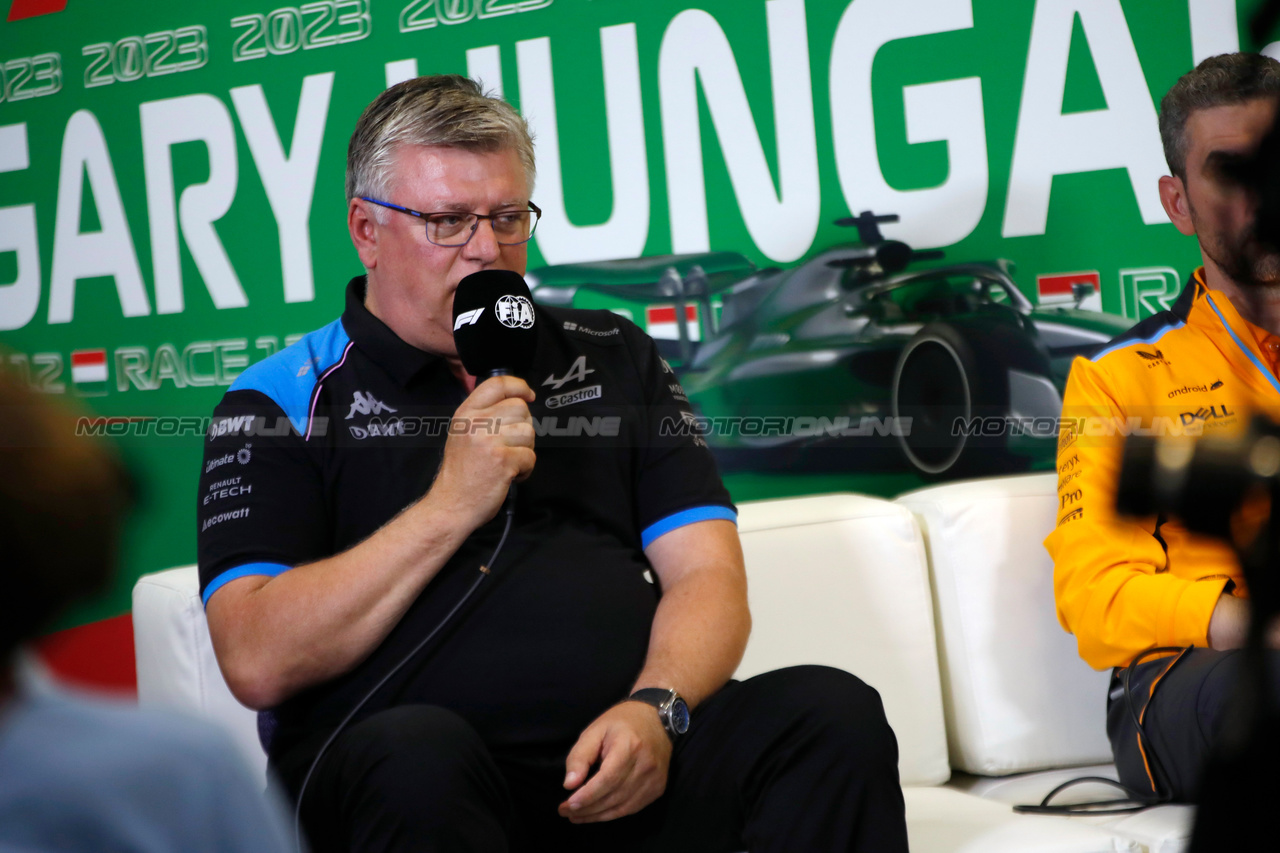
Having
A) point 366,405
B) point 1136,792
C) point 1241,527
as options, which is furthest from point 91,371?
point 1241,527

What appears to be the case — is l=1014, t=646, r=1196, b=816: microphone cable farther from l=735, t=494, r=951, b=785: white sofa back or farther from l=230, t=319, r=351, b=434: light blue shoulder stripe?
l=230, t=319, r=351, b=434: light blue shoulder stripe

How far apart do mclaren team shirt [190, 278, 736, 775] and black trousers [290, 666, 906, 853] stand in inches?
4.5

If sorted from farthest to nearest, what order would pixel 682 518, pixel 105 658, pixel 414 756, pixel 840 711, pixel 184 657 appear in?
pixel 105 658
pixel 184 657
pixel 682 518
pixel 840 711
pixel 414 756

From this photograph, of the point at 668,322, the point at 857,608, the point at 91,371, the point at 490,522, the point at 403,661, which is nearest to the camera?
the point at 403,661

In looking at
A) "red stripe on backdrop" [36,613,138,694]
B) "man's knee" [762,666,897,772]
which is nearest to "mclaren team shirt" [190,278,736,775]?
"man's knee" [762,666,897,772]

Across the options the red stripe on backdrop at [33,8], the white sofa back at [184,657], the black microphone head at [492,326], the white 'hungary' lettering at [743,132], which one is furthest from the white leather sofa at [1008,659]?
the red stripe on backdrop at [33,8]

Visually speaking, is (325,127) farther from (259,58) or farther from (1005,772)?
(1005,772)

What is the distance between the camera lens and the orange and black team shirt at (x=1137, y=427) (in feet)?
5.14

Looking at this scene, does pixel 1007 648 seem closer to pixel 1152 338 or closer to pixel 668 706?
pixel 1152 338

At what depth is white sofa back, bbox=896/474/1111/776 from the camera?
1.80m

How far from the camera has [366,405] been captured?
1.49 meters

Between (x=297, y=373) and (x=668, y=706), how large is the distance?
0.68 m

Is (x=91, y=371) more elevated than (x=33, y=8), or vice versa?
(x=33, y=8)

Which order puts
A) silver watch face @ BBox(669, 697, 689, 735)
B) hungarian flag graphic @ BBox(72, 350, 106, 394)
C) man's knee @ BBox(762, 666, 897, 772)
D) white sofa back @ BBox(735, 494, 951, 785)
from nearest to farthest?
man's knee @ BBox(762, 666, 897, 772) → silver watch face @ BBox(669, 697, 689, 735) → white sofa back @ BBox(735, 494, 951, 785) → hungarian flag graphic @ BBox(72, 350, 106, 394)
